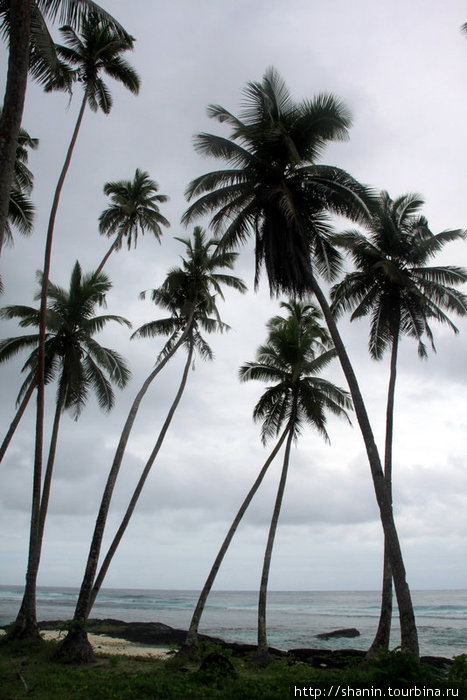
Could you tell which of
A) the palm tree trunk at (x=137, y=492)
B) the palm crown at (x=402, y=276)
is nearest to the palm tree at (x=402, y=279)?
the palm crown at (x=402, y=276)

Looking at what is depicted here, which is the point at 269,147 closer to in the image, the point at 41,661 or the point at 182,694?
the point at 182,694

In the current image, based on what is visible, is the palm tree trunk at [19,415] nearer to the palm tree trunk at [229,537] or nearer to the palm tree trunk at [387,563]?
the palm tree trunk at [229,537]

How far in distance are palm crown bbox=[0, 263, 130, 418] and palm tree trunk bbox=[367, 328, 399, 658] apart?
975 centimetres

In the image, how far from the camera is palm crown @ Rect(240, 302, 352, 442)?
63.6 feet

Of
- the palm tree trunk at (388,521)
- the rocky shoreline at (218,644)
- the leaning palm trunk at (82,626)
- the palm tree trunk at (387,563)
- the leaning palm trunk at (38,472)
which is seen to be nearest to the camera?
the palm tree trunk at (388,521)

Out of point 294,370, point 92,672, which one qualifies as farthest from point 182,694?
point 294,370

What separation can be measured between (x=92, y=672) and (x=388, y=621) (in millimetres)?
7880

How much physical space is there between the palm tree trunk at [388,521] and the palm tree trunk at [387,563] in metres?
2.43

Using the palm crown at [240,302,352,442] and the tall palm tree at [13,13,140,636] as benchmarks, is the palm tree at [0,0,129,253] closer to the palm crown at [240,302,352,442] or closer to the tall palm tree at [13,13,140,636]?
the tall palm tree at [13,13,140,636]

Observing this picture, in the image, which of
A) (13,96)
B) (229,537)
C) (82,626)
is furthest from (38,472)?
(13,96)

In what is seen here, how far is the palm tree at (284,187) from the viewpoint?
14.0 metres

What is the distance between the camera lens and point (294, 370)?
19.2 meters

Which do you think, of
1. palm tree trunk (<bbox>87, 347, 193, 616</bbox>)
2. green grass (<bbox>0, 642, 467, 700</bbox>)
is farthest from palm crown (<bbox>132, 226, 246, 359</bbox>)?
green grass (<bbox>0, 642, 467, 700</bbox>)

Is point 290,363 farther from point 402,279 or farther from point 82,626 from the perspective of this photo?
point 82,626
